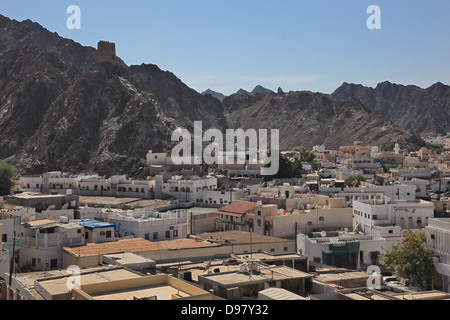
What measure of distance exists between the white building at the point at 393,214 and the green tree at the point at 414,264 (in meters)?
8.75

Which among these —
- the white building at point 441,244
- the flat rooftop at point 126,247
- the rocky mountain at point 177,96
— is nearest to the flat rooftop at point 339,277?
the white building at point 441,244

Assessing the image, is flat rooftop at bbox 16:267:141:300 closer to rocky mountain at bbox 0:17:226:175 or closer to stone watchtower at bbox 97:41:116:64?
rocky mountain at bbox 0:17:226:175

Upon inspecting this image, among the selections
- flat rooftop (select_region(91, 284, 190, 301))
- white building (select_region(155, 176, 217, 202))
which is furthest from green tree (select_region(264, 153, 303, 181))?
flat rooftop (select_region(91, 284, 190, 301))

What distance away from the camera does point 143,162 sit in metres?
77.2

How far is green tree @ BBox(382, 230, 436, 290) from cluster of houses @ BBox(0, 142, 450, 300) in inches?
18.0

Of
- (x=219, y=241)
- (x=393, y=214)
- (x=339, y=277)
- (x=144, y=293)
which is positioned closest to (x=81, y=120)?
(x=393, y=214)

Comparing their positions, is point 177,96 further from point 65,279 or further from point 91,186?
point 65,279

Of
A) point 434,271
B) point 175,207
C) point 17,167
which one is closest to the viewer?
point 434,271

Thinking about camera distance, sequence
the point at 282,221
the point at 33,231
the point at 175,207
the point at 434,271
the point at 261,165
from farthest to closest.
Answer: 1. the point at 261,165
2. the point at 175,207
3. the point at 282,221
4. the point at 33,231
5. the point at 434,271

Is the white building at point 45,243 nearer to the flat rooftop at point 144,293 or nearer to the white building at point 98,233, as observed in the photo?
the white building at point 98,233

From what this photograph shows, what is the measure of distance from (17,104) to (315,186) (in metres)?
70.8

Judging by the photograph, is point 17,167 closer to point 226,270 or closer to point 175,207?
point 175,207

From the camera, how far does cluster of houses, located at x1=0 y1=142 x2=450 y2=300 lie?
60.4ft
